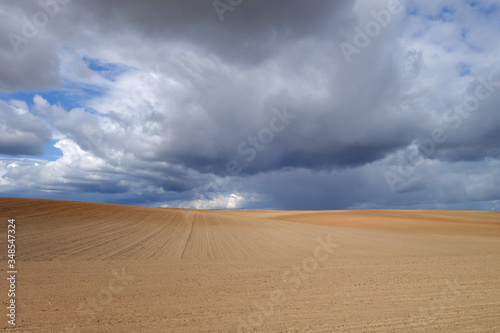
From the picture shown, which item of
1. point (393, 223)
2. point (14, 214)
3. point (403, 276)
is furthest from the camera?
point (393, 223)

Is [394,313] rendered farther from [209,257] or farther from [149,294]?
[209,257]

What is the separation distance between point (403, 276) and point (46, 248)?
17.5m

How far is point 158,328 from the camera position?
727 cm

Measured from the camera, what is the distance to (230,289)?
1066cm

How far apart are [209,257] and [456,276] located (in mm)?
11275

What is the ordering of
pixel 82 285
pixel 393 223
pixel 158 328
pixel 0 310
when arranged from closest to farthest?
1. pixel 158 328
2. pixel 0 310
3. pixel 82 285
4. pixel 393 223

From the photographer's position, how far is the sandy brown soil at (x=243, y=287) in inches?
304

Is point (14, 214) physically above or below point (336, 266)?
above

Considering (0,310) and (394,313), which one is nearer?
(0,310)

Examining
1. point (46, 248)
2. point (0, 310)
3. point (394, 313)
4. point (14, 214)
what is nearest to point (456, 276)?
point (394, 313)

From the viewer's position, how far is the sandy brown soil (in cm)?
773

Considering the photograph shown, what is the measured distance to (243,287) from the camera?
35.9ft

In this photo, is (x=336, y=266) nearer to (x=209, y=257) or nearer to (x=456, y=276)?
(x=456, y=276)

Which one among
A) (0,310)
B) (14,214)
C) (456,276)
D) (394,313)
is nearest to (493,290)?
(456,276)
